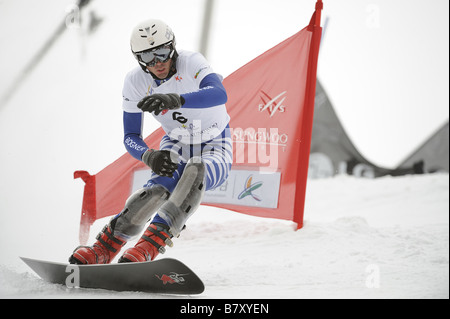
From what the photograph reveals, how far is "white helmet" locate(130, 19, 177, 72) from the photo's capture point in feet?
7.48

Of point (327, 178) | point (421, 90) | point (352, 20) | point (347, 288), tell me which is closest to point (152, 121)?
point (347, 288)

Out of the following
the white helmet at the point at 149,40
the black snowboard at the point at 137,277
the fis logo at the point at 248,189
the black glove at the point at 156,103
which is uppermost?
the white helmet at the point at 149,40

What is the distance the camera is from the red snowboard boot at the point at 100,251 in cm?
226

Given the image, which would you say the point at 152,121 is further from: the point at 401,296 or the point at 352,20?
the point at 352,20

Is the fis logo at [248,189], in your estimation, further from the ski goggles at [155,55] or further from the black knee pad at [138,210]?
the ski goggles at [155,55]

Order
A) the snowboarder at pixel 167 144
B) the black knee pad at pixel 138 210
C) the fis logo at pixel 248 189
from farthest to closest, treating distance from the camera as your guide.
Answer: the fis logo at pixel 248 189
the black knee pad at pixel 138 210
the snowboarder at pixel 167 144

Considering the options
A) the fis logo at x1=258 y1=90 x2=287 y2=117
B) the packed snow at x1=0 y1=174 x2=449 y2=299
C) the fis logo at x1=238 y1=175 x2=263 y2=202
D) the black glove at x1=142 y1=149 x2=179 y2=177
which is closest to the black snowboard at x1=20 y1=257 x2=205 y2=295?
the packed snow at x1=0 y1=174 x2=449 y2=299

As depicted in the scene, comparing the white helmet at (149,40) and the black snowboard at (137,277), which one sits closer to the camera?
the black snowboard at (137,277)

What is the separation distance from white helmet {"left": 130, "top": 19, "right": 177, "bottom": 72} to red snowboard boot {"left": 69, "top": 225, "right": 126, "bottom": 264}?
2.59 ft

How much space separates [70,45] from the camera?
15.1 ft

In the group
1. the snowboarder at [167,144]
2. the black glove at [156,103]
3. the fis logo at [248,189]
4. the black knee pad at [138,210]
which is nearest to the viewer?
the black glove at [156,103]

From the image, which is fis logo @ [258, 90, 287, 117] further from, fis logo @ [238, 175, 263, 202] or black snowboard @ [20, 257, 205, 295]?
black snowboard @ [20, 257, 205, 295]

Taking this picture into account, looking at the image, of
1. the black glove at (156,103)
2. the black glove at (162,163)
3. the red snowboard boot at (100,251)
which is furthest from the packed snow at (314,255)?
the black glove at (156,103)
